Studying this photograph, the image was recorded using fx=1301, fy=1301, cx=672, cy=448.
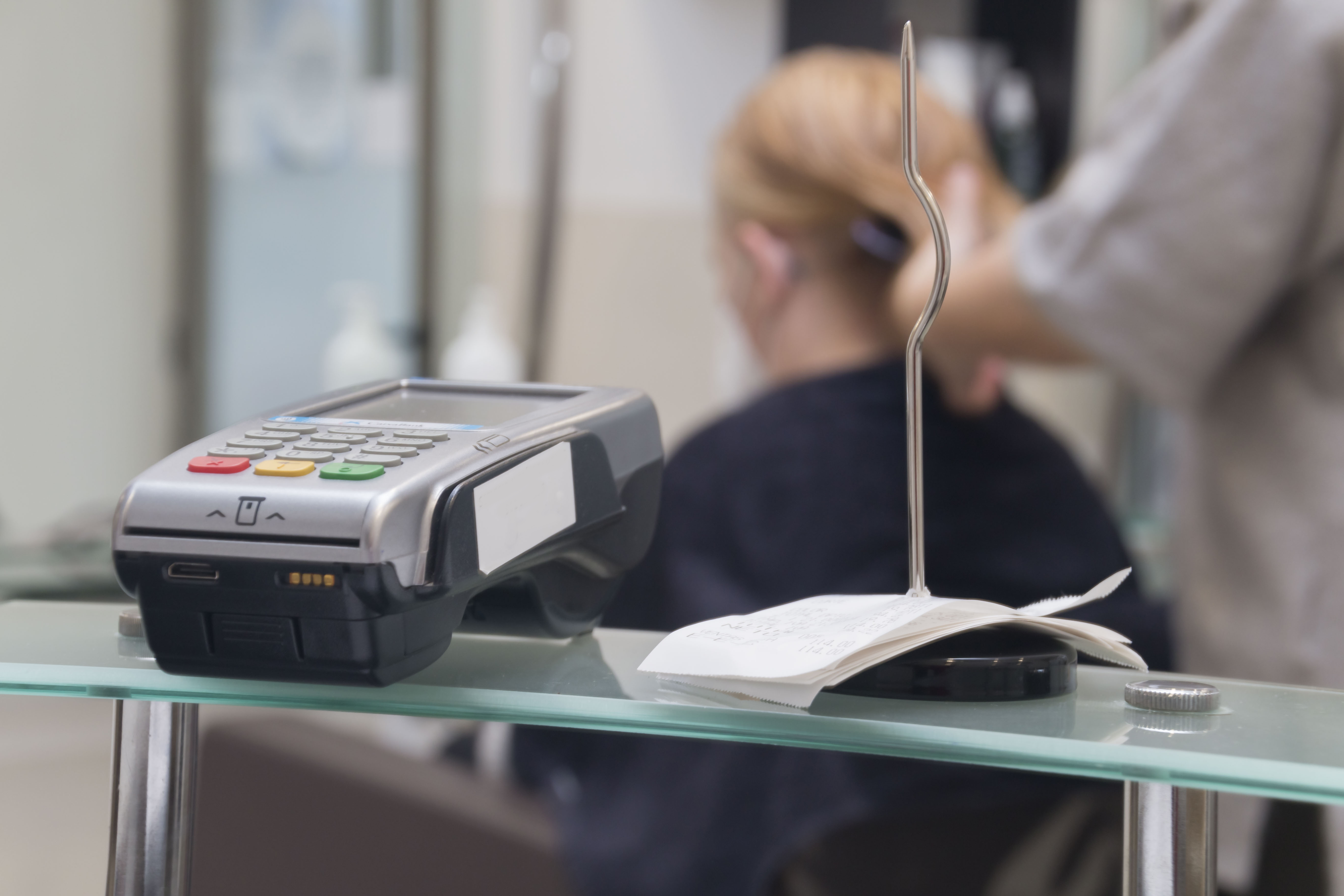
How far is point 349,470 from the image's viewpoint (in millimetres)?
326

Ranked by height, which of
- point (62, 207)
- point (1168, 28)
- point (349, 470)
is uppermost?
point (1168, 28)

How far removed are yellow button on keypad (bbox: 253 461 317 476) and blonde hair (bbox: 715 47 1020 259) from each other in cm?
72

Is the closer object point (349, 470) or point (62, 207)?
point (349, 470)

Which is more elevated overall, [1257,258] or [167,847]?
[1257,258]

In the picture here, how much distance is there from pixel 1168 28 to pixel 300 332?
1060 mm

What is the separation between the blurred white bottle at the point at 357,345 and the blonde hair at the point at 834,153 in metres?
0.55

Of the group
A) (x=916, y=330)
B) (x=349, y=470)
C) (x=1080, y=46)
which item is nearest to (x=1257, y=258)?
(x=916, y=330)

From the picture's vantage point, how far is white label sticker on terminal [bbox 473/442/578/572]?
1.11ft

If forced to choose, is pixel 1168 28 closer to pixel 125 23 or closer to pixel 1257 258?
pixel 1257 258

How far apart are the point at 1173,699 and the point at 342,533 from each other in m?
0.22

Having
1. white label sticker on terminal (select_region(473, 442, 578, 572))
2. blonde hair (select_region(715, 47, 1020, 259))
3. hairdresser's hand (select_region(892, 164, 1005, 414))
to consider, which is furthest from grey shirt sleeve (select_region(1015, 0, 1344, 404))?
white label sticker on terminal (select_region(473, 442, 578, 572))

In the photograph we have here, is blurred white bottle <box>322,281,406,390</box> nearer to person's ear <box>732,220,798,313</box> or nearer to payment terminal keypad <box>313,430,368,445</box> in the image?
person's ear <box>732,220,798,313</box>

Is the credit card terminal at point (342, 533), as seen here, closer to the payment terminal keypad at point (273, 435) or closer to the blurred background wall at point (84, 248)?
the payment terminal keypad at point (273, 435)

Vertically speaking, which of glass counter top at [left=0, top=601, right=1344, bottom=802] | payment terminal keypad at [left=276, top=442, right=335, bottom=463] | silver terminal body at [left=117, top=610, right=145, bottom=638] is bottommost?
glass counter top at [left=0, top=601, right=1344, bottom=802]
